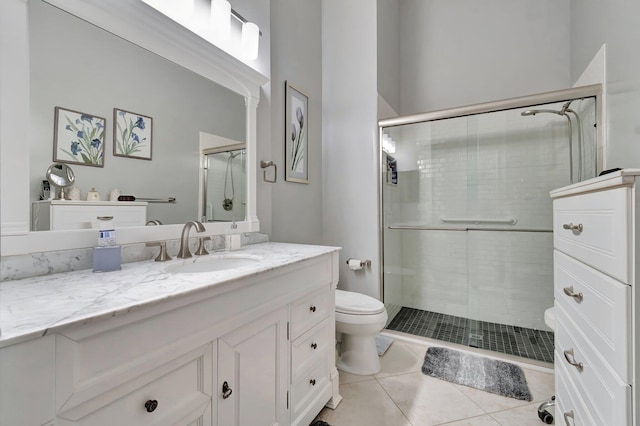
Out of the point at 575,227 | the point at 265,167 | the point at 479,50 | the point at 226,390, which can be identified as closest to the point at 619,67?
the point at 575,227

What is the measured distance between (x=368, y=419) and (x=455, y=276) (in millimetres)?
1565

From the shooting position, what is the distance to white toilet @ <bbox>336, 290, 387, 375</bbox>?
1.78 meters

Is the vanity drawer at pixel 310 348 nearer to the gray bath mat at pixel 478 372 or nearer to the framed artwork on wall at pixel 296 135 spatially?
the gray bath mat at pixel 478 372

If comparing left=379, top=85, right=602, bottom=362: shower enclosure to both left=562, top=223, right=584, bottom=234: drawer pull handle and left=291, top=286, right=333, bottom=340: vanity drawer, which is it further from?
left=562, top=223, right=584, bottom=234: drawer pull handle

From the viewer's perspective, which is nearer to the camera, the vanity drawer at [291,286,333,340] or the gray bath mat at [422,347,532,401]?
the vanity drawer at [291,286,333,340]

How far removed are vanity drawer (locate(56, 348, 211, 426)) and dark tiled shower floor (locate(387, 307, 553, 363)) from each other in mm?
1945

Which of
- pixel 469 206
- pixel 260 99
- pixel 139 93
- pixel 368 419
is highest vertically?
pixel 260 99

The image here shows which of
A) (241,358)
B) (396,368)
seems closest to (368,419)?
(396,368)

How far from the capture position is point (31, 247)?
89cm

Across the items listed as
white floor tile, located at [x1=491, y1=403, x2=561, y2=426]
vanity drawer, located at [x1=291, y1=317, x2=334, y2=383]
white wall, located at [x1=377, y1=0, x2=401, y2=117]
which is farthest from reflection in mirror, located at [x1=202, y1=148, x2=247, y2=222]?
white floor tile, located at [x1=491, y1=403, x2=561, y2=426]

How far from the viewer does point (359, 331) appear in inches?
70.4

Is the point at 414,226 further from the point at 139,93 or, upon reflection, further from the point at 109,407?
the point at 109,407

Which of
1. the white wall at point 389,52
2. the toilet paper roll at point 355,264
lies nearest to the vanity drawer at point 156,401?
the toilet paper roll at point 355,264

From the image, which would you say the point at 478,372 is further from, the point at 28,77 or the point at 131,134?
the point at 28,77
